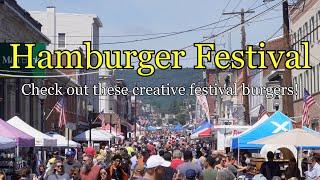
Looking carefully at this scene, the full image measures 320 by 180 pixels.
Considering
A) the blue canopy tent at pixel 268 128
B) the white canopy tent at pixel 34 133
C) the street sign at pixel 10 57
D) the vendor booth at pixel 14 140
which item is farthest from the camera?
the street sign at pixel 10 57

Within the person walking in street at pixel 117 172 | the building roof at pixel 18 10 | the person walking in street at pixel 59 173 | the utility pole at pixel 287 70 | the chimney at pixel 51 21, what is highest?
the chimney at pixel 51 21

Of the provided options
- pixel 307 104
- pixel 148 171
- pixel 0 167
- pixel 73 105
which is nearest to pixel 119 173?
pixel 0 167

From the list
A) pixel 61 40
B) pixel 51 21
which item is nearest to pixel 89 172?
pixel 51 21

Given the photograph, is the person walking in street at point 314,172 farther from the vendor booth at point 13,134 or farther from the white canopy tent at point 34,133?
the white canopy tent at point 34,133

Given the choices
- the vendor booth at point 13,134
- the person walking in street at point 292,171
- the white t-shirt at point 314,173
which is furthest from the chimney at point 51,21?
the person walking in street at point 292,171

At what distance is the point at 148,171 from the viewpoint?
1129 centimetres

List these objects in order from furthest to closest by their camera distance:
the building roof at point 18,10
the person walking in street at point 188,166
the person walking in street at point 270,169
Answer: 1. the building roof at point 18,10
2. the person walking in street at point 270,169
3. the person walking in street at point 188,166

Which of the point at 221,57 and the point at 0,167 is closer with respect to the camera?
the point at 0,167

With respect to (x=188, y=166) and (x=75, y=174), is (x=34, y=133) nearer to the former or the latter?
(x=75, y=174)

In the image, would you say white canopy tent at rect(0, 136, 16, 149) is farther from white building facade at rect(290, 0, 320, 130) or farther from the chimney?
the chimney

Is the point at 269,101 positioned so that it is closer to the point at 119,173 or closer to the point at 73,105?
the point at 73,105

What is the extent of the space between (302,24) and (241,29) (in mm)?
4540

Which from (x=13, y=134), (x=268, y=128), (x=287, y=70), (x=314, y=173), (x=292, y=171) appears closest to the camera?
(x=292, y=171)

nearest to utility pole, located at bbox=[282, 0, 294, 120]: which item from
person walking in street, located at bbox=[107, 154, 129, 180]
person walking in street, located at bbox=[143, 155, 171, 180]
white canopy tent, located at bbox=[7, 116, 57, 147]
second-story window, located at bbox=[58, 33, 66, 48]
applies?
white canopy tent, located at bbox=[7, 116, 57, 147]
